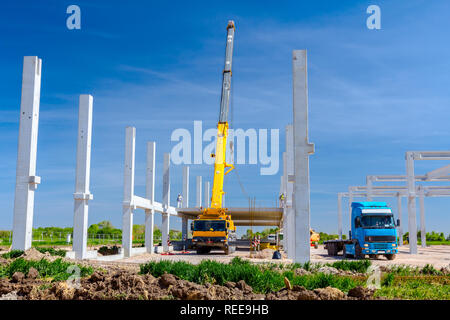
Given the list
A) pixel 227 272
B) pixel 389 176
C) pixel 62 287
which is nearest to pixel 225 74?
pixel 389 176

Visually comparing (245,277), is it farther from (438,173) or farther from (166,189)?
(438,173)

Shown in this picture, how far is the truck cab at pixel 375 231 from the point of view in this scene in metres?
24.1

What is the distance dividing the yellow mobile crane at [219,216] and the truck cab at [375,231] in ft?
27.6

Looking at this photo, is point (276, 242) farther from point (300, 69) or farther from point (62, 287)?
Answer: point (62, 287)

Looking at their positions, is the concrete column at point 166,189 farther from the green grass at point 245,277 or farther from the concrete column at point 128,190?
the green grass at point 245,277

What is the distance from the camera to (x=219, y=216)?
95.3 ft

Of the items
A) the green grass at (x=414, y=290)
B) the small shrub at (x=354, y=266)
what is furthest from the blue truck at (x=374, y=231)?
the green grass at (x=414, y=290)

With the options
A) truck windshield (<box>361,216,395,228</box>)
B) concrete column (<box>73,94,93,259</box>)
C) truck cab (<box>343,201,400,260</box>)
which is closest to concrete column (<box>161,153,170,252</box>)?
concrete column (<box>73,94,93,259</box>)

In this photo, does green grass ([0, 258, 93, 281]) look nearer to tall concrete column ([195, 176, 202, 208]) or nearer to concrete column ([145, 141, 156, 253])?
concrete column ([145, 141, 156, 253])

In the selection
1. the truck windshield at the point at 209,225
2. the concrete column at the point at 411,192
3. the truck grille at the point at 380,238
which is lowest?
the truck grille at the point at 380,238

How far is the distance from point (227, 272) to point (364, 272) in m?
6.75

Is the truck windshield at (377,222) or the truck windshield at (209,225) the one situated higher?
the truck windshield at (377,222)

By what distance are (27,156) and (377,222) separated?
1842 cm

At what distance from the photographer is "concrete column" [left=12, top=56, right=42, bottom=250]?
17812 mm
